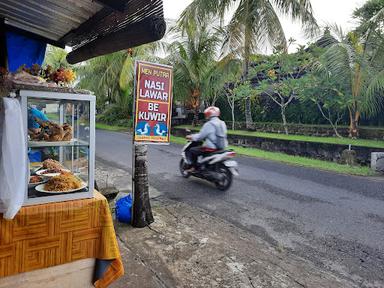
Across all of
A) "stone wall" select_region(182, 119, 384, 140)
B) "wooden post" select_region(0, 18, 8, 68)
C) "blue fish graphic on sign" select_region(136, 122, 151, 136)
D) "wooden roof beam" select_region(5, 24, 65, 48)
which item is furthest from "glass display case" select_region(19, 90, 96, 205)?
"stone wall" select_region(182, 119, 384, 140)

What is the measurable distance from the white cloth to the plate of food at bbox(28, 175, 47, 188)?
0.36 m

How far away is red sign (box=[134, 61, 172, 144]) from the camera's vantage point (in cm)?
384

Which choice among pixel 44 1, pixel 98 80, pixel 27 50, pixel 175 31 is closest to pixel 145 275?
pixel 44 1

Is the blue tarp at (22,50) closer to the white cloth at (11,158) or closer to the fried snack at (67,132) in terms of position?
the fried snack at (67,132)

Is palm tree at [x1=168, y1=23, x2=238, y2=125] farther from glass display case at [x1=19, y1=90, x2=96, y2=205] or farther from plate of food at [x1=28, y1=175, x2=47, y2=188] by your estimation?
plate of food at [x1=28, y1=175, x2=47, y2=188]

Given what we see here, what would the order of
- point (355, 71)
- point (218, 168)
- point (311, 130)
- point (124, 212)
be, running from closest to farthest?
point (124, 212) → point (218, 168) → point (355, 71) → point (311, 130)

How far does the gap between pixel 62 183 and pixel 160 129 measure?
186cm

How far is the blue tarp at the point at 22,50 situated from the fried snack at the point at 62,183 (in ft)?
10.9

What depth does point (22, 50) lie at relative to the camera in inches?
191

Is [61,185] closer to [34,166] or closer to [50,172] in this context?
[50,172]

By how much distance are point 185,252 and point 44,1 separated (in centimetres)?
303

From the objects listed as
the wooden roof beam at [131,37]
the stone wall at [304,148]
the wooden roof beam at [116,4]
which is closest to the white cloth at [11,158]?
the wooden roof beam at [116,4]

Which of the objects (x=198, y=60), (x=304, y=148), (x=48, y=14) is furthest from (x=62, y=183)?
(x=198, y=60)

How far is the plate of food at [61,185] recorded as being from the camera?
91.4 inches
